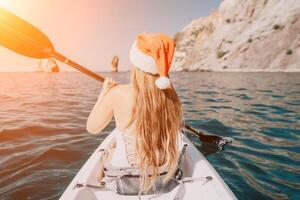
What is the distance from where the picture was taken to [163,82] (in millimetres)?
2338

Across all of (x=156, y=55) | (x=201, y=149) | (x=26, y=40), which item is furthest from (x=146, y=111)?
(x=201, y=149)

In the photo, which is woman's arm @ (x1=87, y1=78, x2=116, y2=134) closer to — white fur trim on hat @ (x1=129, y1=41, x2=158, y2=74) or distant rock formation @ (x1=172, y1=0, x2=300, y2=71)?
white fur trim on hat @ (x1=129, y1=41, x2=158, y2=74)

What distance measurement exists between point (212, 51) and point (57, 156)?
222 ft

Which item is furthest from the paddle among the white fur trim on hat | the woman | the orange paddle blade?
the white fur trim on hat

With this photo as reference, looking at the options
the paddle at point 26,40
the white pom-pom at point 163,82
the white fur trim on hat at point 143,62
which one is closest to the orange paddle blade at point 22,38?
the paddle at point 26,40

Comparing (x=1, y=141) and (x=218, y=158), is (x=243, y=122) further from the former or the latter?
(x=1, y=141)

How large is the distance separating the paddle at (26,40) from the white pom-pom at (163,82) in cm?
218

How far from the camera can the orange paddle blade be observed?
14.6 feet

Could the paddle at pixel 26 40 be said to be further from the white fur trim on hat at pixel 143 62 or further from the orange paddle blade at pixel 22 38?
the white fur trim on hat at pixel 143 62

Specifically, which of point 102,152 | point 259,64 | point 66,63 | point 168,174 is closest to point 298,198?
point 168,174

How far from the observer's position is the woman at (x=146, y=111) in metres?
2.43

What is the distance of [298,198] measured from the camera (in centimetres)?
423

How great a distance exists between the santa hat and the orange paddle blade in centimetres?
279

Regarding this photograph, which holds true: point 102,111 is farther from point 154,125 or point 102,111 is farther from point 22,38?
point 22,38
